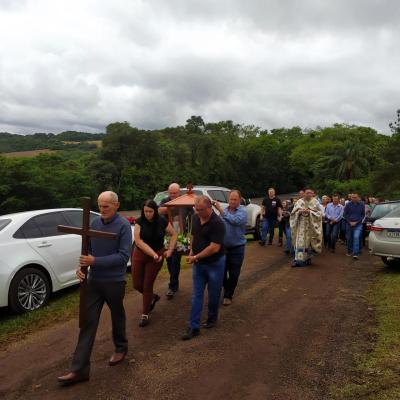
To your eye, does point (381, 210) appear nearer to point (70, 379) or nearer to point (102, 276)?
point (102, 276)

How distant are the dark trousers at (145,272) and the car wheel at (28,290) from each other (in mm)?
1821

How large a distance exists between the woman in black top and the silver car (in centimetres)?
512

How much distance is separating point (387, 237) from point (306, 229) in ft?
5.72

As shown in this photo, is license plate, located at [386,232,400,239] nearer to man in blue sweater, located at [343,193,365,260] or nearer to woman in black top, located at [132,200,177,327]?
man in blue sweater, located at [343,193,365,260]

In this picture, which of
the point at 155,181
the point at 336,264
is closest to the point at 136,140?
the point at 155,181

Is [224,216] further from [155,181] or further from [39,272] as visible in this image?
[155,181]

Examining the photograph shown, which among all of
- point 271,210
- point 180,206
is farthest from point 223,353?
point 271,210

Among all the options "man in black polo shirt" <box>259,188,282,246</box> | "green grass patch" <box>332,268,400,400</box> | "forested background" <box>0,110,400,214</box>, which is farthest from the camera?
"forested background" <box>0,110,400,214</box>

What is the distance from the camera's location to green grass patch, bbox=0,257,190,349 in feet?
17.3

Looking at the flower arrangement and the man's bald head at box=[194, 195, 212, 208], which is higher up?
the man's bald head at box=[194, 195, 212, 208]

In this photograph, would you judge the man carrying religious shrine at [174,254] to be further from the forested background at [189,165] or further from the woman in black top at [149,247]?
the forested background at [189,165]

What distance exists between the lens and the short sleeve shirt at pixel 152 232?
17.0 ft

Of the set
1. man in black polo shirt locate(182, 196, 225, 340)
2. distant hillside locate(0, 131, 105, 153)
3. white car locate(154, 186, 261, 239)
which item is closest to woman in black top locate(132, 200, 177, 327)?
man in black polo shirt locate(182, 196, 225, 340)

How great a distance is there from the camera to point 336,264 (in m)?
9.40
